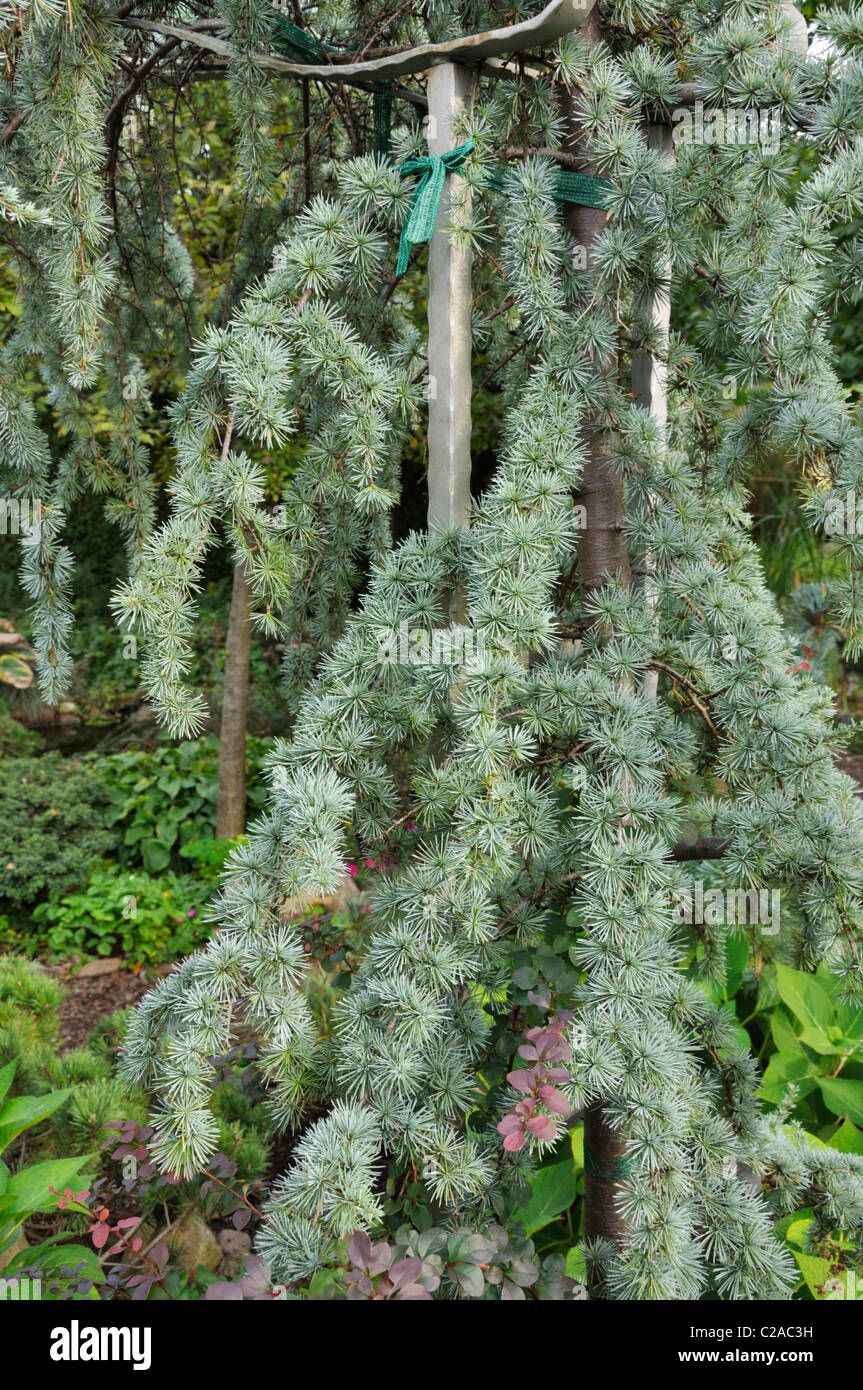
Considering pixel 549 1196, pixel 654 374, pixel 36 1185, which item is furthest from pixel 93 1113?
pixel 654 374

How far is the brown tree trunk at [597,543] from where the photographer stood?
Result: 1.32 meters

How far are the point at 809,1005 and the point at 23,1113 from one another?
1.66 meters

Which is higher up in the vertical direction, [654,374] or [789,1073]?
[654,374]

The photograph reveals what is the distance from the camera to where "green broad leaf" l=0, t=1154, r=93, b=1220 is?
150cm

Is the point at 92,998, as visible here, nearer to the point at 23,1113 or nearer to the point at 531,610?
the point at 23,1113

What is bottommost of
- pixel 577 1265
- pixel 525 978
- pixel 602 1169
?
pixel 577 1265

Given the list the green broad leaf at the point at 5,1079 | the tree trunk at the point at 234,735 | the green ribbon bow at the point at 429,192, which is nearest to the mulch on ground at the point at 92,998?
the tree trunk at the point at 234,735

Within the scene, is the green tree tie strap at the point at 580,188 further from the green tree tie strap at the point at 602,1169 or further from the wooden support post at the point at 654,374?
the green tree tie strap at the point at 602,1169

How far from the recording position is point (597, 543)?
55.9 inches

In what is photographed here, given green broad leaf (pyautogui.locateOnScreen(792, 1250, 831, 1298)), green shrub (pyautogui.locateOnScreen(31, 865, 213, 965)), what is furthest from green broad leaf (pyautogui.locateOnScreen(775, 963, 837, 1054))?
green shrub (pyautogui.locateOnScreen(31, 865, 213, 965))

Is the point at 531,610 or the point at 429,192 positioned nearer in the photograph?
the point at 531,610

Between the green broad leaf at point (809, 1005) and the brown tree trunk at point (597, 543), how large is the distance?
34.7 inches

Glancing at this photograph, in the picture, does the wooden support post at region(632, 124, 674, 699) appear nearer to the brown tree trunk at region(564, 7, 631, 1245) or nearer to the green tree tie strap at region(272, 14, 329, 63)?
the brown tree trunk at region(564, 7, 631, 1245)
